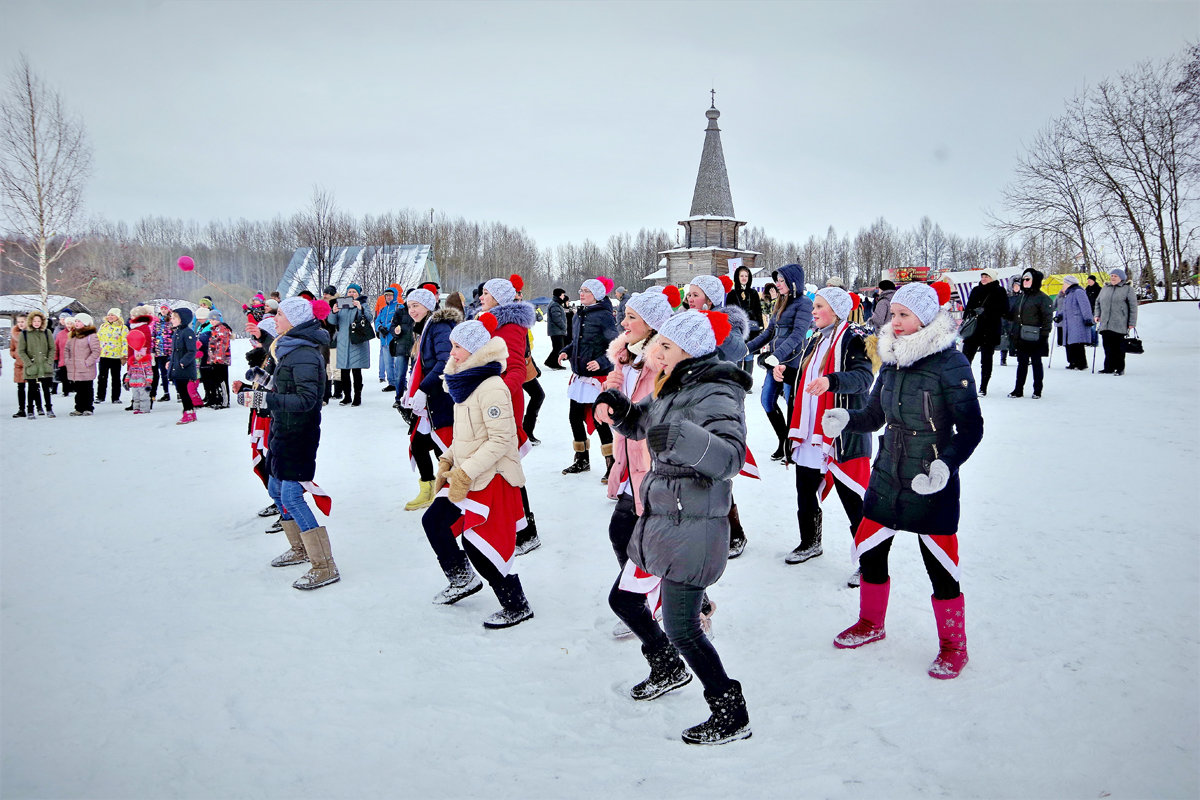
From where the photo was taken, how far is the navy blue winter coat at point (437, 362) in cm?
505

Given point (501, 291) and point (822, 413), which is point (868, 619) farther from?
point (501, 291)

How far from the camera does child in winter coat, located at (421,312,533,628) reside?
379 centimetres

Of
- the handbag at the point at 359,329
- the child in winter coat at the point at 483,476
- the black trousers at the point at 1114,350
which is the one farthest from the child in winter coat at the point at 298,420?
the black trousers at the point at 1114,350

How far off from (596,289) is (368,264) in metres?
30.5

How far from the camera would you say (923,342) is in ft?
10.7

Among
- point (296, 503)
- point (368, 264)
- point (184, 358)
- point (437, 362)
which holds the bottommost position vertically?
point (296, 503)

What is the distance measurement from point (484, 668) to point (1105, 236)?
2698cm

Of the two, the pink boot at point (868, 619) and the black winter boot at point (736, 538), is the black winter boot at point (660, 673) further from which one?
the black winter boot at point (736, 538)

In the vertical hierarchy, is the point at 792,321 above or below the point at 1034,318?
below

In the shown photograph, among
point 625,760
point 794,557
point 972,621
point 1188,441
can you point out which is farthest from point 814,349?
point 1188,441

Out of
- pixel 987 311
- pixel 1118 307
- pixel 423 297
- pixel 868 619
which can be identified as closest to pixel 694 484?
pixel 868 619

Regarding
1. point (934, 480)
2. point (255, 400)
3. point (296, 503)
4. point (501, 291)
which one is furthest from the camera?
point (501, 291)

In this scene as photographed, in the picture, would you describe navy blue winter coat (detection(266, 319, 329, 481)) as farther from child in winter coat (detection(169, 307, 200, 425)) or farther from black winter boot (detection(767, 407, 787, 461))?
child in winter coat (detection(169, 307, 200, 425))

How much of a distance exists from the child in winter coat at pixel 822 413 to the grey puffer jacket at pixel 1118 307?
10.6 metres
